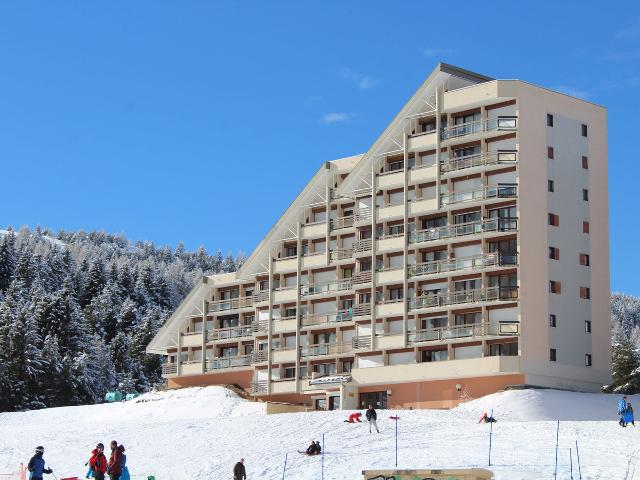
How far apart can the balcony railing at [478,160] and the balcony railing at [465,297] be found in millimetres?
8323

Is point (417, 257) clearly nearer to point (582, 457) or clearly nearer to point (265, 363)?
point (265, 363)

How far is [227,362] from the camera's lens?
328ft

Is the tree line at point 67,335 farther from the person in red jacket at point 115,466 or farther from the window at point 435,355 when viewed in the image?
the person in red jacket at point 115,466

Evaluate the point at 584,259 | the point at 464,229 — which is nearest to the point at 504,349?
the point at 464,229

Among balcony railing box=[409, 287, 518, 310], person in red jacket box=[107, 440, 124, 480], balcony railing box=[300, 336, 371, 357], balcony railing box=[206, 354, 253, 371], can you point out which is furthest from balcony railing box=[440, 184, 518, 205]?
person in red jacket box=[107, 440, 124, 480]

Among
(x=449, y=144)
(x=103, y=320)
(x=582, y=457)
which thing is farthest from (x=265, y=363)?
(x=103, y=320)

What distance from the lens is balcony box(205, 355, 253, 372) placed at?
98.8 m

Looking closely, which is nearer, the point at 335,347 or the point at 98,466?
the point at 98,466

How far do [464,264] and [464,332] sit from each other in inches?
177

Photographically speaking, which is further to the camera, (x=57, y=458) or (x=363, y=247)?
(x=363, y=247)

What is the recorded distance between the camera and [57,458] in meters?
60.1

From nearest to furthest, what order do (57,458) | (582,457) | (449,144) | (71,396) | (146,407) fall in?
1. (582,457)
2. (57,458)
3. (449,144)
4. (146,407)
5. (71,396)

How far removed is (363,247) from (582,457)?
132 ft

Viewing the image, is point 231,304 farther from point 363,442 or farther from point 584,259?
point 363,442
